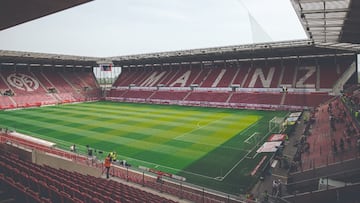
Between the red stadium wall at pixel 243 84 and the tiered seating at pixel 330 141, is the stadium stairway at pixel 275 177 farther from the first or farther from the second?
the red stadium wall at pixel 243 84

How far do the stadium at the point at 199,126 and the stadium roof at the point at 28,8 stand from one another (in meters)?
0.04

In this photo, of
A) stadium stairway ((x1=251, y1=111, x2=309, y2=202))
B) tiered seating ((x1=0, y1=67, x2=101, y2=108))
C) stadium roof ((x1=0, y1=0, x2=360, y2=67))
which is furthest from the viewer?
tiered seating ((x1=0, y1=67, x2=101, y2=108))

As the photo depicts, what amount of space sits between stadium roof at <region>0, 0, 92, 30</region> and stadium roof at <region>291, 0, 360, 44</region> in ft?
34.0

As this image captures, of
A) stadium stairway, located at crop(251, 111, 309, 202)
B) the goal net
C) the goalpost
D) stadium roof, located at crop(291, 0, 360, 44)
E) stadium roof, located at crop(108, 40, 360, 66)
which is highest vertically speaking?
stadium roof, located at crop(108, 40, 360, 66)

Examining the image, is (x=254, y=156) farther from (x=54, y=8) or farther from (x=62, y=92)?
(x=62, y=92)

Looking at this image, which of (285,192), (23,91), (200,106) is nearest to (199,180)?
(285,192)

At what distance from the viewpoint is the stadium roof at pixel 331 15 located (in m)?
11.4

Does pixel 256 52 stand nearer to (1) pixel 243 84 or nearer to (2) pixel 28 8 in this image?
(1) pixel 243 84

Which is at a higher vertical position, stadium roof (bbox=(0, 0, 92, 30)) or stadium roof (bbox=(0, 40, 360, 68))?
stadium roof (bbox=(0, 40, 360, 68))

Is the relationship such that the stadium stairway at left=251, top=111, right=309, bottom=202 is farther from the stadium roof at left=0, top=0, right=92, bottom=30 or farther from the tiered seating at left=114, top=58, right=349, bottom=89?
the tiered seating at left=114, top=58, right=349, bottom=89

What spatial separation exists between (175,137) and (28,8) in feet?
65.7

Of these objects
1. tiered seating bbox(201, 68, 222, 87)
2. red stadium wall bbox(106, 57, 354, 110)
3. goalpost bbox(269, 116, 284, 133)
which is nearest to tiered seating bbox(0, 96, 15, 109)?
red stadium wall bbox(106, 57, 354, 110)

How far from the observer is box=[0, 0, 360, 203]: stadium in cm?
1091

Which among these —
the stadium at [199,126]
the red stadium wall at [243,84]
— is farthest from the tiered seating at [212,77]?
the stadium at [199,126]
